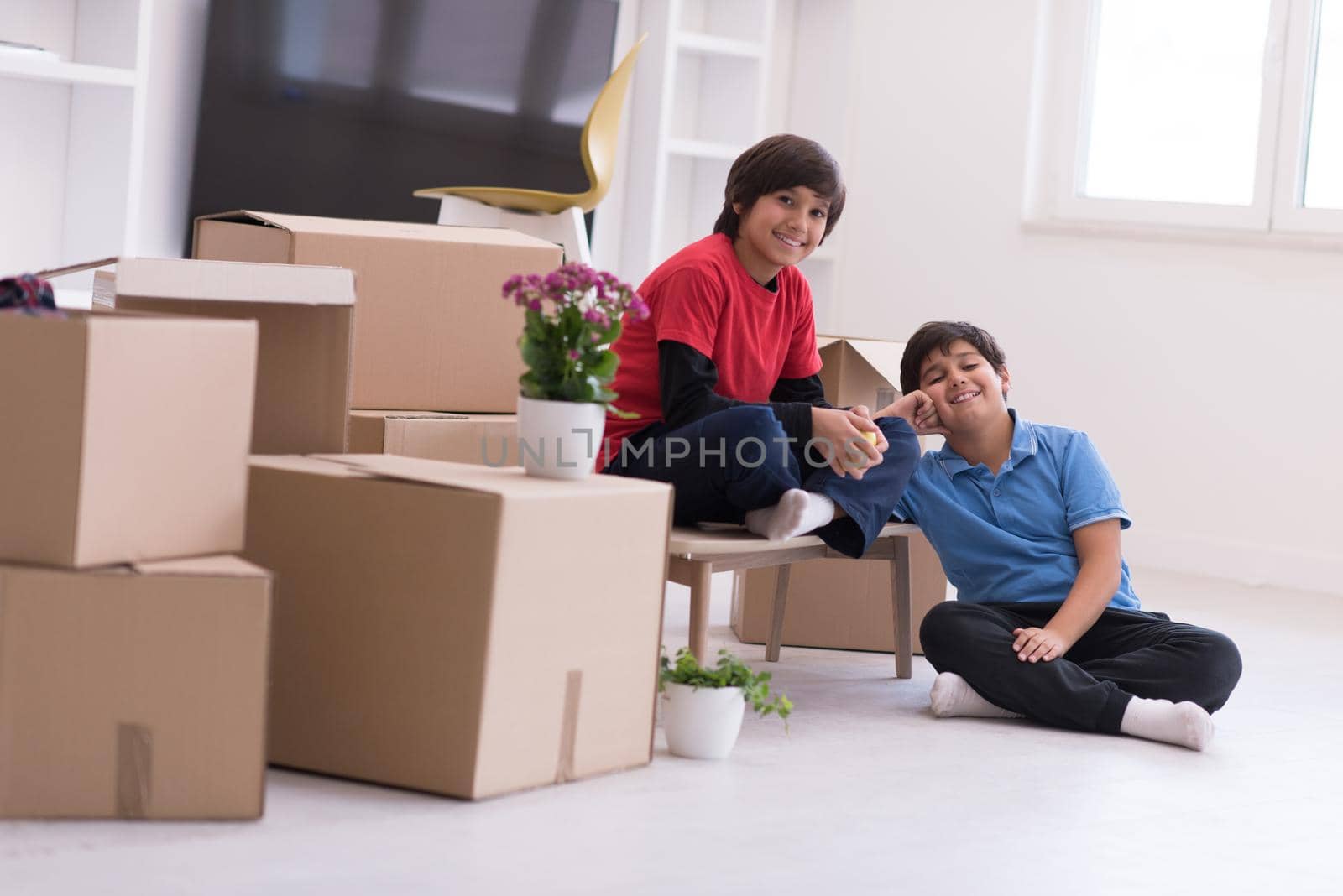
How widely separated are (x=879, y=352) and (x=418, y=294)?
3.03ft

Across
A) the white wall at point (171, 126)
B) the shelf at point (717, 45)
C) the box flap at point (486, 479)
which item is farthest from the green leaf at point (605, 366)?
the shelf at point (717, 45)

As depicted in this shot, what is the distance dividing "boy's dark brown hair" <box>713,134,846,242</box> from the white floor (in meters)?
0.80

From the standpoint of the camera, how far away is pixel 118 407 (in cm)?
157

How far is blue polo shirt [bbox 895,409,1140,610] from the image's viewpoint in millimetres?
2459

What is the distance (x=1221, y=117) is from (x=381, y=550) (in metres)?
3.33

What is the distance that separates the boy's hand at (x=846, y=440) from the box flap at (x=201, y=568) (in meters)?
0.98

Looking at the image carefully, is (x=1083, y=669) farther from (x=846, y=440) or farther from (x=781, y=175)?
(x=781, y=175)

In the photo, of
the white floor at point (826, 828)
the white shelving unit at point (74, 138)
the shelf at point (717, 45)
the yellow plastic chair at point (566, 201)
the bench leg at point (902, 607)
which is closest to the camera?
the white floor at point (826, 828)

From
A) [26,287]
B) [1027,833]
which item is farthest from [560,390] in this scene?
[1027,833]

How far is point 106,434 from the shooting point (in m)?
1.57

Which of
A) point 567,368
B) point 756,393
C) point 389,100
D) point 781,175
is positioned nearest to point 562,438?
point 567,368

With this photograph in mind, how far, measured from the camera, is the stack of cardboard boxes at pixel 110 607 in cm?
155

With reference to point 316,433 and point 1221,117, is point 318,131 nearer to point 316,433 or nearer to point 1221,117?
point 316,433

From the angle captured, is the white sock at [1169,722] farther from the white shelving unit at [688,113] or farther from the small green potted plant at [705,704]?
the white shelving unit at [688,113]
